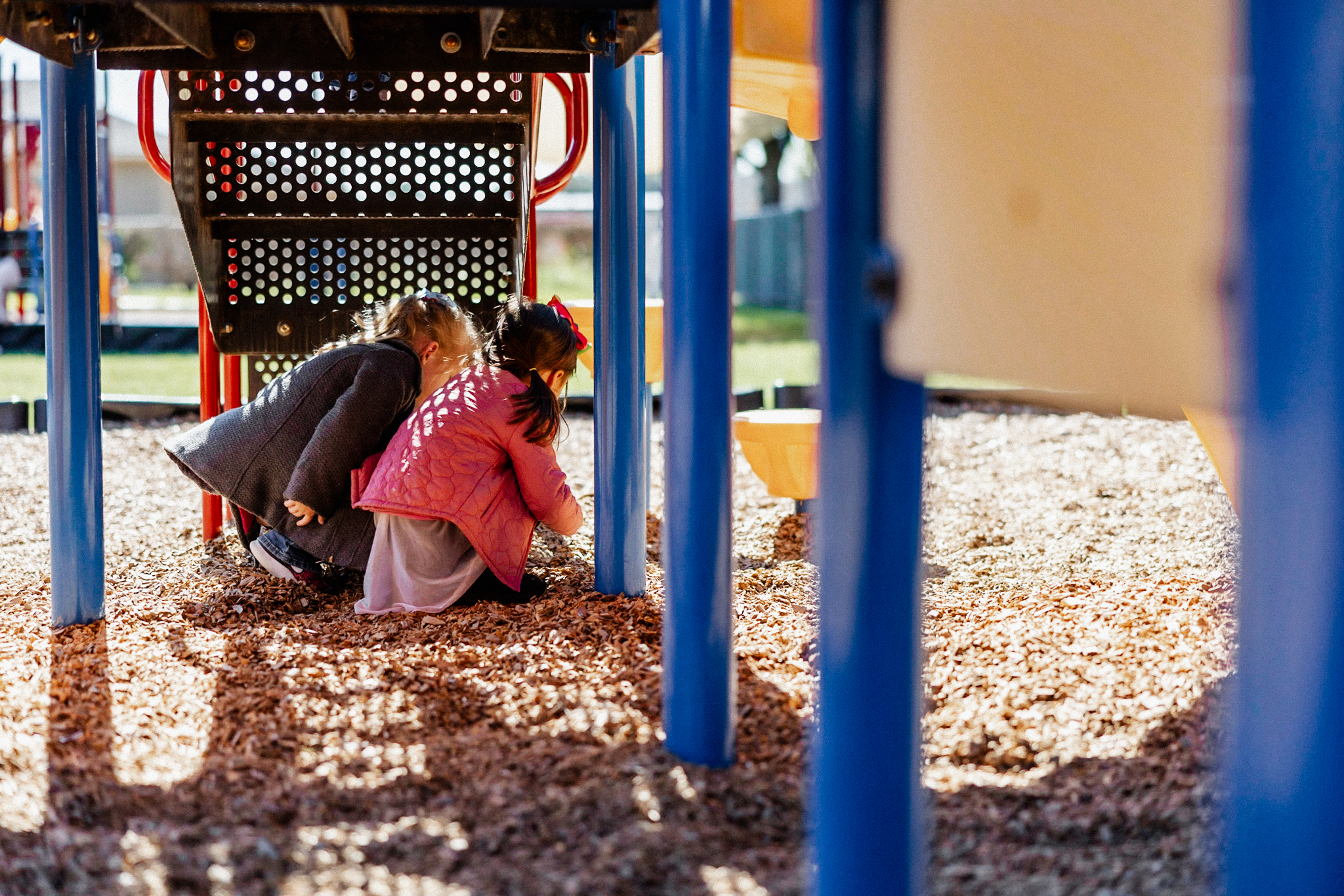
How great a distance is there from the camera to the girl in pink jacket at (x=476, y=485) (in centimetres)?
330

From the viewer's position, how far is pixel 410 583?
10.9 feet

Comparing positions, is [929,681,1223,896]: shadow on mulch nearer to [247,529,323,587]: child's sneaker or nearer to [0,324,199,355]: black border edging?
[247,529,323,587]: child's sneaker

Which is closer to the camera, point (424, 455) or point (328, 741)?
point (328, 741)

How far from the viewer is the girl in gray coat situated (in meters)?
3.51

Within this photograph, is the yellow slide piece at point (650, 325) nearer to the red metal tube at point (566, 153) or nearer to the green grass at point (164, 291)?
the red metal tube at point (566, 153)

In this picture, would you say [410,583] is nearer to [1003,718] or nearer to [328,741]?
[328,741]

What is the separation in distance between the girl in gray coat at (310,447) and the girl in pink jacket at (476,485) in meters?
0.13

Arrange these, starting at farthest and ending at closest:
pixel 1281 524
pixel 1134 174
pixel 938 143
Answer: pixel 938 143 < pixel 1134 174 < pixel 1281 524

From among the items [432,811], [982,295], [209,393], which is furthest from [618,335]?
[982,295]

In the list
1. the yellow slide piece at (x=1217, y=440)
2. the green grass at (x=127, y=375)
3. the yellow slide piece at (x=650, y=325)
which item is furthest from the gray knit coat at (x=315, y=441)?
the green grass at (x=127, y=375)

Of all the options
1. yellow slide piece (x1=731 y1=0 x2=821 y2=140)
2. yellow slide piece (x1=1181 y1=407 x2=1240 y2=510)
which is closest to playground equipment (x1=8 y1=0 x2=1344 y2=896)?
yellow slide piece (x1=731 y1=0 x2=821 y2=140)

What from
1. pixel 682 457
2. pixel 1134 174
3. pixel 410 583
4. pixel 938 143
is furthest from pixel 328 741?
pixel 1134 174

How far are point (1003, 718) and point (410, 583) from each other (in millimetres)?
1628

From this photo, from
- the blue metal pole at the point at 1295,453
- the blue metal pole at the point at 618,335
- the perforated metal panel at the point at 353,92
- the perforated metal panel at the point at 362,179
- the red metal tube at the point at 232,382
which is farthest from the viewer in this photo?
the red metal tube at the point at 232,382
